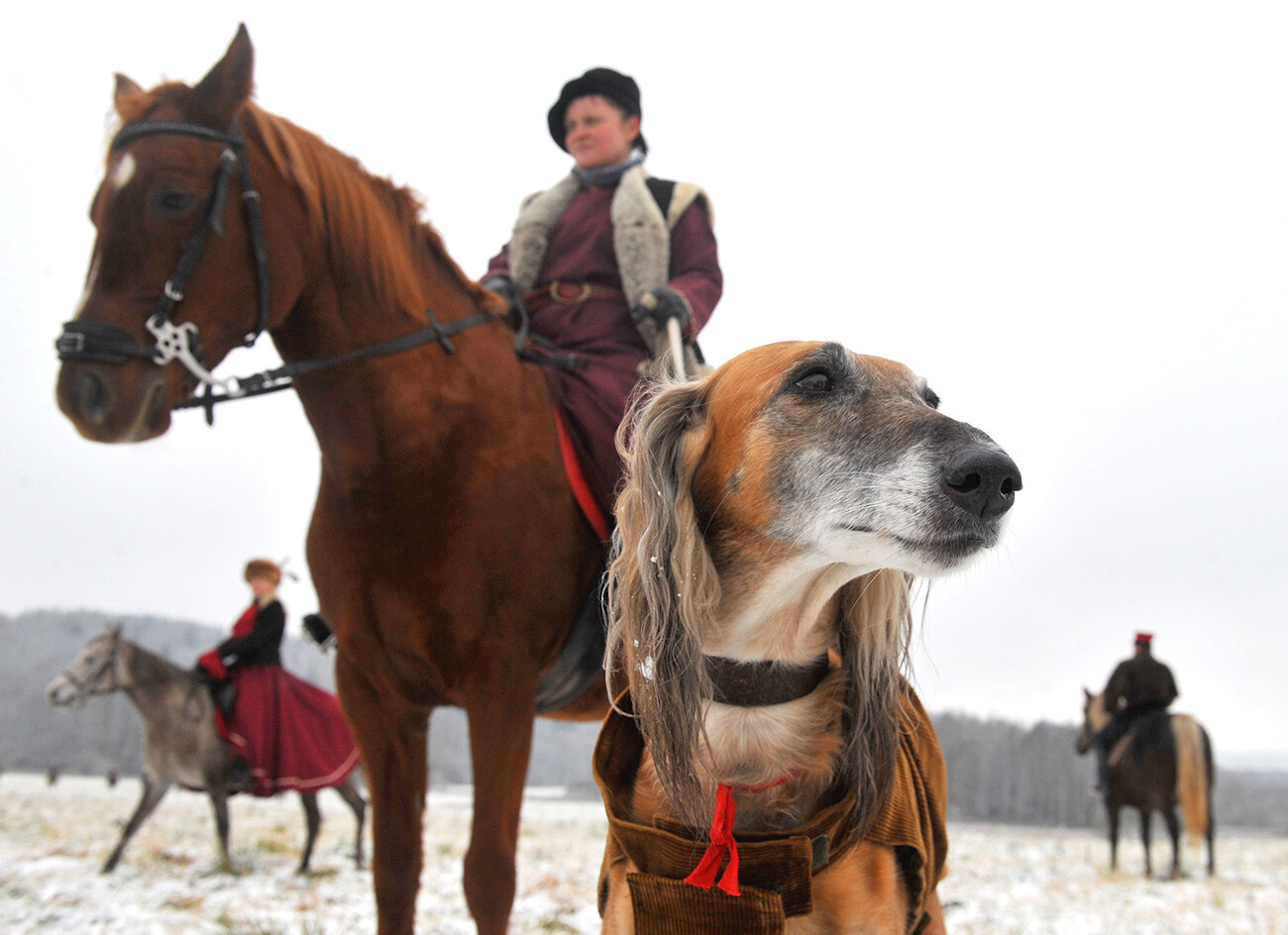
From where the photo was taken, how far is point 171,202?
2.49 meters

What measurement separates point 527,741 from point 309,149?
77.1 inches

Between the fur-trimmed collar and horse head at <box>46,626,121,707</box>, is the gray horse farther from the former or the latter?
the fur-trimmed collar

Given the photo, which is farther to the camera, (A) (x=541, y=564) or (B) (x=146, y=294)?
(A) (x=541, y=564)

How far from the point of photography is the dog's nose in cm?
152

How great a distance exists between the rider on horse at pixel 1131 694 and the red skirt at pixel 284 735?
7.28 metres

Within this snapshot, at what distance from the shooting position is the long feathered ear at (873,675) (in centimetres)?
182

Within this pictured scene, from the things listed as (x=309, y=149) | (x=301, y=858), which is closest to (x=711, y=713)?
(x=309, y=149)

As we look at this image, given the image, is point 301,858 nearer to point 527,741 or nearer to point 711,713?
point 527,741

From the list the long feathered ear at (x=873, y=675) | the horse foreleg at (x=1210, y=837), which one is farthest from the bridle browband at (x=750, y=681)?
the horse foreleg at (x=1210, y=837)

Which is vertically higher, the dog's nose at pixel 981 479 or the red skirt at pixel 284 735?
the dog's nose at pixel 981 479

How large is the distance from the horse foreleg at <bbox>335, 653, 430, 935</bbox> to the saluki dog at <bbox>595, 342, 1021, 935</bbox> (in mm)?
944

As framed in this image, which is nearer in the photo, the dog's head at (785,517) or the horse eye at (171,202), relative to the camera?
the dog's head at (785,517)

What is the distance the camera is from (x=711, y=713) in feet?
6.06

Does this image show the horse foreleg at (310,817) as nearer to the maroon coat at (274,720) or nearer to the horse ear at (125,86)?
the maroon coat at (274,720)
